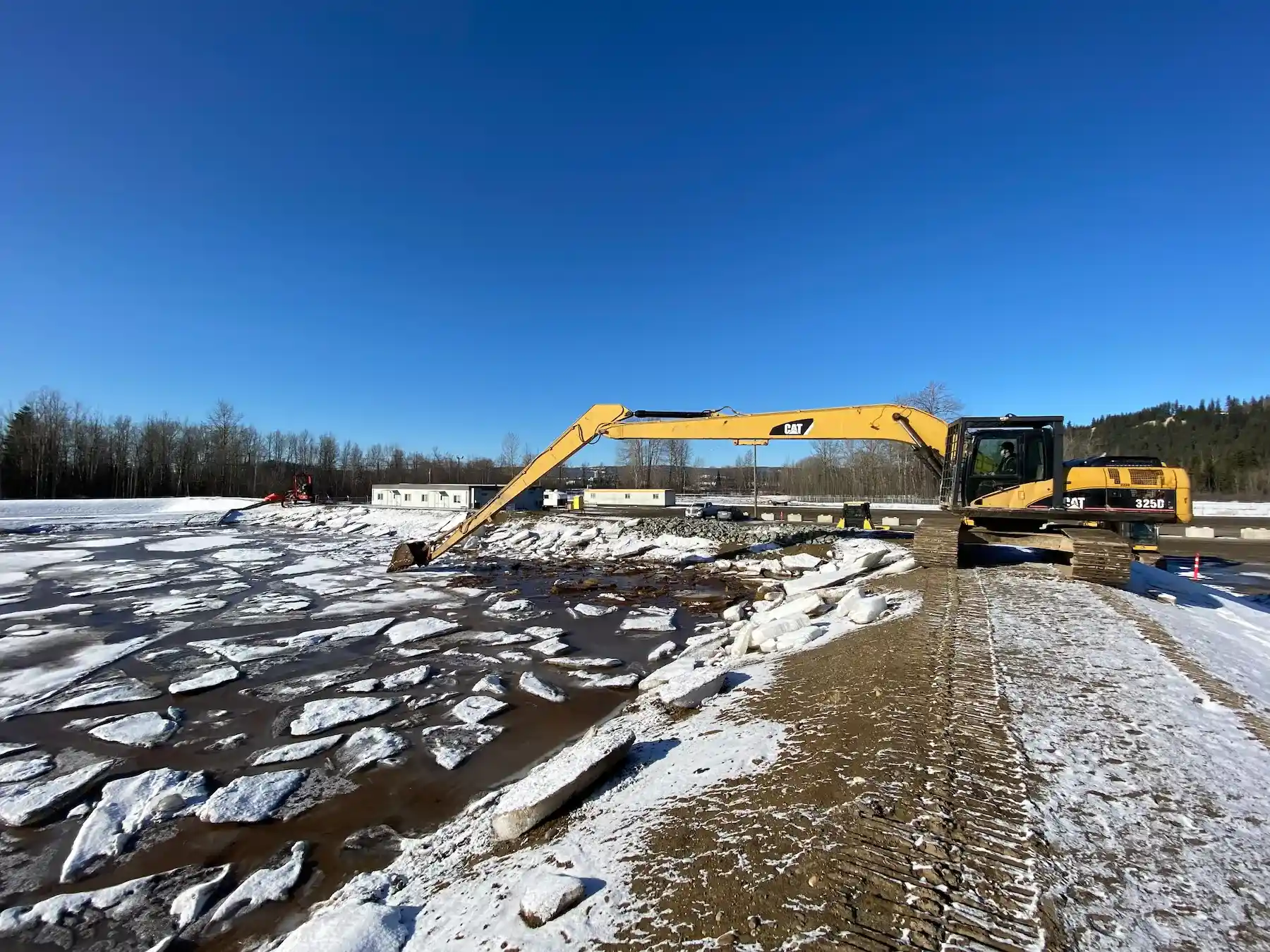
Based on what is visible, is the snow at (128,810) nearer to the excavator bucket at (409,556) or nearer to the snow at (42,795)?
the snow at (42,795)

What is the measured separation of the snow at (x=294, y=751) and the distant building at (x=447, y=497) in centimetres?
2869

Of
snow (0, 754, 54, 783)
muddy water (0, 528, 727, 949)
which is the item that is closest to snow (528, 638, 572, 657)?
muddy water (0, 528, 727, 949)

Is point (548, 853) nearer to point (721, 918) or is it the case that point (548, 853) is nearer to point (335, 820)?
point (721, 918)

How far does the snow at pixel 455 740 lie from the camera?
6145 millimetres

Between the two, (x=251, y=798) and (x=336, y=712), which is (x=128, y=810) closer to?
(x=251, y=798)

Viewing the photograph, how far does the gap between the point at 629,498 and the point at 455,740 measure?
112 feet

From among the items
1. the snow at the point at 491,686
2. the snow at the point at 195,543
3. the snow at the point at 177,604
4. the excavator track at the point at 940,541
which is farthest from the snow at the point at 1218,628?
the snow at the point at 195,543

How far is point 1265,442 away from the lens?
81812 millimetres

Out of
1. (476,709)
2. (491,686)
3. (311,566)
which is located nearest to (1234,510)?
(491,686)

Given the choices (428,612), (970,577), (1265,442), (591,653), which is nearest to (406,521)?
(428,612)

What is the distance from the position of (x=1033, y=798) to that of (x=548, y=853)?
302cm

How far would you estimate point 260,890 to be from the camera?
414 cm

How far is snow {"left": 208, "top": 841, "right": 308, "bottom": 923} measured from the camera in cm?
397

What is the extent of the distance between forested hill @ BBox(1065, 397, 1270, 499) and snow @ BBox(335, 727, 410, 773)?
187ft
